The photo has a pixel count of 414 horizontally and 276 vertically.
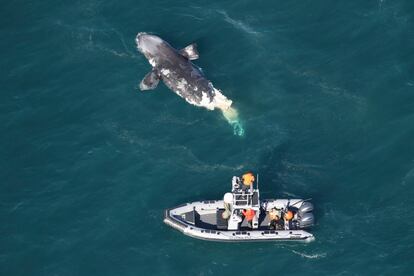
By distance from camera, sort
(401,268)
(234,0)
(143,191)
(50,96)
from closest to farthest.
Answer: (401,268) < (143,191) < (50,96) < (234,0)

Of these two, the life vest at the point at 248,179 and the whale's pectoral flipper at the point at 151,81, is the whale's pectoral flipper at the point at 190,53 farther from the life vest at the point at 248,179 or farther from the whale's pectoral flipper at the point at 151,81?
the life vest at the point at 248,179

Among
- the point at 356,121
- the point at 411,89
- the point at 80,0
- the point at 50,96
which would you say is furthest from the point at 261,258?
the point at 80,0

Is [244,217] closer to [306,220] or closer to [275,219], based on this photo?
[275,219]

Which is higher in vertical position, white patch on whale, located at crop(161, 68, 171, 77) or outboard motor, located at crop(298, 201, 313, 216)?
white patch on whale, located at crop(161, 68, 171, 77)

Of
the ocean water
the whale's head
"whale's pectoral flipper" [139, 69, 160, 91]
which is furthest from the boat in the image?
the whale's head

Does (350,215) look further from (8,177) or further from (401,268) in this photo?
(8,177)

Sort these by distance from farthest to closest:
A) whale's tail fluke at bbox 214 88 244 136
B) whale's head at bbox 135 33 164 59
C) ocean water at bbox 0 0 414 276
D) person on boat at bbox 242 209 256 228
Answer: whale's head at bbox 135 33 164 59 < whale's tail fluke at bbox 214 88 244 136 < ocean water at bbox 0 0 414 276 < person on boat at bbox 242 209 256 228

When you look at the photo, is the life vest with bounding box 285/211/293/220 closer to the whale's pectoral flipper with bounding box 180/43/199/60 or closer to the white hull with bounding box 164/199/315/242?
the white hull with bounding box 164/199/315/242
